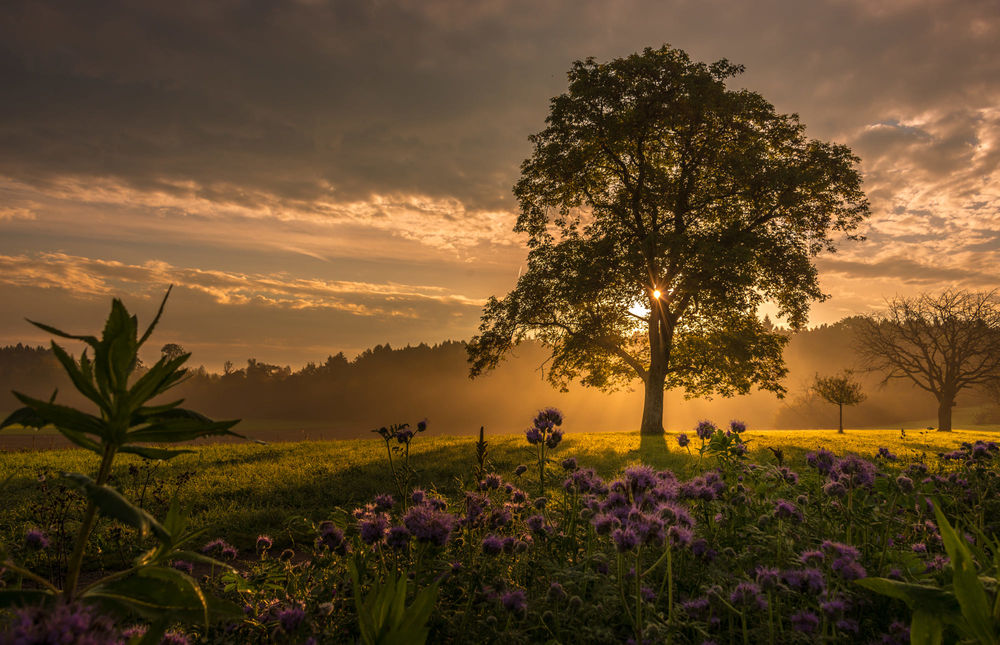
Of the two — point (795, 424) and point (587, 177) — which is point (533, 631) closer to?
point (587, 177)

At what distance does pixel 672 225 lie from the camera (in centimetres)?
2400

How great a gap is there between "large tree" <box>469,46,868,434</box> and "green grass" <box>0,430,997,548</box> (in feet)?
23.7

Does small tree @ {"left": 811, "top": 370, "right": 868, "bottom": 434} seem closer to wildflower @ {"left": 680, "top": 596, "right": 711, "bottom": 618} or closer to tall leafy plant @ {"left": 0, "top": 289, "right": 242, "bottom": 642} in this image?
wildflower @ {"left": 680, "top": 596, "right": 711, "bottom": 618}

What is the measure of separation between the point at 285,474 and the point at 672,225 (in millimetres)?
19831

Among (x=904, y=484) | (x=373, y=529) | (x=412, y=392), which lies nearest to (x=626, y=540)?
(x=373, y=529)

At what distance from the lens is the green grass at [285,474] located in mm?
8023

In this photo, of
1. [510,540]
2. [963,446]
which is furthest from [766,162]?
[510,540]

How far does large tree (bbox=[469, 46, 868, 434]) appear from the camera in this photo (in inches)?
837

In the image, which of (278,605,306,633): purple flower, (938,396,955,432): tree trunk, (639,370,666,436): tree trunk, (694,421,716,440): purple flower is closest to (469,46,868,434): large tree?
(639,370,666,436): tree trunk

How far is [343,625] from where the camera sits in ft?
9.48

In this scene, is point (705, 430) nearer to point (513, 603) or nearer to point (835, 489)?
point (835, 489)

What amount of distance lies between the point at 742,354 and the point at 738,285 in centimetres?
370

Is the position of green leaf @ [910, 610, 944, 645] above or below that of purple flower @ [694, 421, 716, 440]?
below

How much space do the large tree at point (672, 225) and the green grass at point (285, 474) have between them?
23.7 feet
